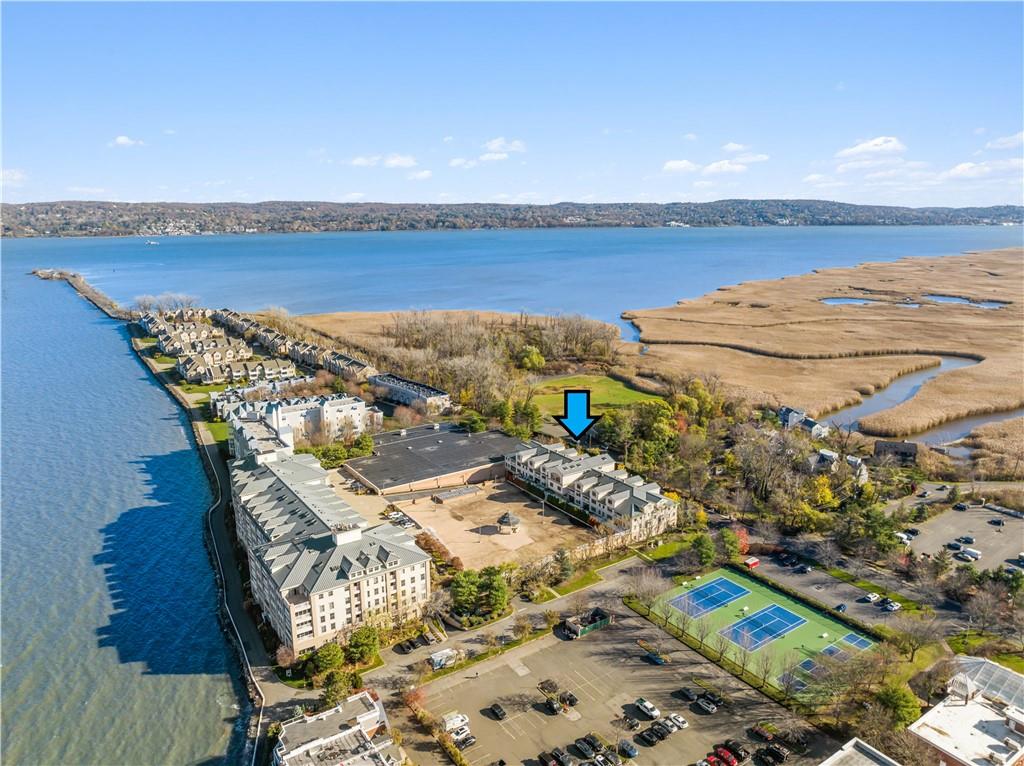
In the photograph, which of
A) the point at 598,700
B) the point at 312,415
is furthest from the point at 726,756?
the point at 312,415

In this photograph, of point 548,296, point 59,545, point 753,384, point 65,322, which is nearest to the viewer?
point 59,545

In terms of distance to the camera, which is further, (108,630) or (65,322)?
(65,322)

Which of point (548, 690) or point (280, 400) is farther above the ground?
point (280, 400)

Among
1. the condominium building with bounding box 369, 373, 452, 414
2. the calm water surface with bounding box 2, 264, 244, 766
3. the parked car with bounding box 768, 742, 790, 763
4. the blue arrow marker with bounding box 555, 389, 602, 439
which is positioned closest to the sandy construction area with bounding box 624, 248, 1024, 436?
the blue arrow marker with bounding box 555, 389, 602, 439

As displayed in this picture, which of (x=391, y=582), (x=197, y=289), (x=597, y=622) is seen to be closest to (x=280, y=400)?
(x=391, y=582)

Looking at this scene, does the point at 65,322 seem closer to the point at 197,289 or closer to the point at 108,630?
the point at 197,289

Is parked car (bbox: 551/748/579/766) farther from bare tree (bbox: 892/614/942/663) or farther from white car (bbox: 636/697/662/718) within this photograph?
bare tree (bbox: 892/614/942/663)
